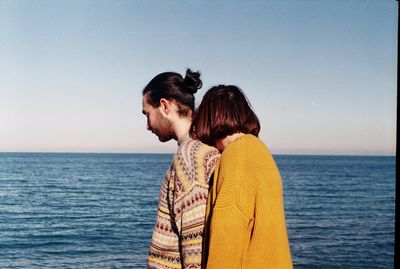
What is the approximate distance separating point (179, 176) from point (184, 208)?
13cm

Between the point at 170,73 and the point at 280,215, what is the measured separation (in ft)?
2.64


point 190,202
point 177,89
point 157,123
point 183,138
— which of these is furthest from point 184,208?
point 177,89

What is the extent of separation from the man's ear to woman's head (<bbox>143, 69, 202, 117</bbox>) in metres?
0.01

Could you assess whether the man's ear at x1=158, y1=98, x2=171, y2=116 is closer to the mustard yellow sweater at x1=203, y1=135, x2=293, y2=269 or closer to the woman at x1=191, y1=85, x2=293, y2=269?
the woman at x1=191, y1=85, x2=293, y2=269

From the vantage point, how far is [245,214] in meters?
1.76

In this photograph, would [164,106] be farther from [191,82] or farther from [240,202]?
[240,202]

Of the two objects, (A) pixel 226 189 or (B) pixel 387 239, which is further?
(B) pixel 387 239

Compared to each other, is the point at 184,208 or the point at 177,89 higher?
the point at 177,89

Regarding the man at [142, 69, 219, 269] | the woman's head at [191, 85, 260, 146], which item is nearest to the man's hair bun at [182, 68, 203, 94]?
the man at [142, 69, 219, 269]

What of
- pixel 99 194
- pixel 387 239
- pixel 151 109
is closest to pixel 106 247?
pixel 387 239

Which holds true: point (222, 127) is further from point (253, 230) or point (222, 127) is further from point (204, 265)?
point (204, 265)

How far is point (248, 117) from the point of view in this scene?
1.97 metres

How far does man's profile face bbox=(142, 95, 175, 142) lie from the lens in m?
2.12

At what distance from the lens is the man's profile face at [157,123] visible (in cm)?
212
